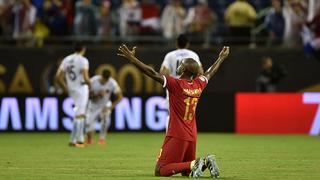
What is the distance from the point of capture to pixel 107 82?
20.9m

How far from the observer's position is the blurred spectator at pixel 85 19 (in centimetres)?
2539

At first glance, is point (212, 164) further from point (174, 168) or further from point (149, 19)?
point (149, 19)

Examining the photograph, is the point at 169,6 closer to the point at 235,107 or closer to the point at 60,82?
the point at 235,107

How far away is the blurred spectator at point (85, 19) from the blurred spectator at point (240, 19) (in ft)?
12.8

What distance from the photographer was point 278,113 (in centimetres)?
2495

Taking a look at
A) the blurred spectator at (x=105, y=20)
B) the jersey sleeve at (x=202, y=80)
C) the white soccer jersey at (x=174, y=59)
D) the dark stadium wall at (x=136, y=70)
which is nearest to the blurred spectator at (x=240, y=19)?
the dark stadium wall at (x=136, y=70)

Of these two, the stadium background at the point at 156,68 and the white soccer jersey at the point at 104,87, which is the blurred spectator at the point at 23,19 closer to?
the stadium background at the point at 156,68

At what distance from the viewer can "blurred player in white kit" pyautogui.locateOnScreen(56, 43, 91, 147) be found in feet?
62.8

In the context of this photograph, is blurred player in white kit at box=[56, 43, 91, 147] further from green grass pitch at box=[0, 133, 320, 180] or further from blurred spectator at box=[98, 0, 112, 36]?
blurred spectator at box=[98, 0, 112, 36]

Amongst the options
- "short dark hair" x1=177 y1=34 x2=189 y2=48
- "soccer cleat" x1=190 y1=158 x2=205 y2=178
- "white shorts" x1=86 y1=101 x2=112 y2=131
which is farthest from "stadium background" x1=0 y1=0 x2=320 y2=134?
"soccer cleat" x1=190 y1=158 x2=205 y2=178

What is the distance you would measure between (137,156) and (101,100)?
4695 mm

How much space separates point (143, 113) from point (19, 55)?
441 cm

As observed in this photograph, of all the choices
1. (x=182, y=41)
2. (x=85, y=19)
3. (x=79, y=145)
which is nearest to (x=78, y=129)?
(x=79, y=145)

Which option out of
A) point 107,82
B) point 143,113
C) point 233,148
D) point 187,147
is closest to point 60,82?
point 107,82
